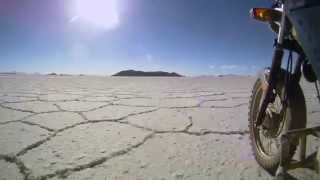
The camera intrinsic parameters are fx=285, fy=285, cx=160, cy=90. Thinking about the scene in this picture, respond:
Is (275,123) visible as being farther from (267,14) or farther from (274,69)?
(267,14)

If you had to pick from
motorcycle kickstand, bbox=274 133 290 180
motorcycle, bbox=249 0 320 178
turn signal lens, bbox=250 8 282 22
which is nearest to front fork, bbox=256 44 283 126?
motorcycle, bbox=249 0 320 178

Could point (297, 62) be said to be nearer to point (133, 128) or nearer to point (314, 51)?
point (314, 51)

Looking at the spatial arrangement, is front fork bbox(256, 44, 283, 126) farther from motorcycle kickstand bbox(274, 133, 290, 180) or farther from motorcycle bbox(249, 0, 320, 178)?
motorcycle kickstand bbox(274, 133, 290, 180)

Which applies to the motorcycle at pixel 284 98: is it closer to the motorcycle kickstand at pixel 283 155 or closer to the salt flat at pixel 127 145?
the motorcycle kickstand at pixel 283 155

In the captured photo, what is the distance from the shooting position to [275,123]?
137 centimetres

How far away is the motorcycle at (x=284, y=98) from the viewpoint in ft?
3.44

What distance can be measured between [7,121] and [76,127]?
0.71 meters

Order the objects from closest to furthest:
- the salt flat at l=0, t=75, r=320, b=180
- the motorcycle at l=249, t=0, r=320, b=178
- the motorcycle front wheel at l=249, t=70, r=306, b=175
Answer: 1. the motorcycle at l=249, t=0, r=320, b=178
2. the motorcycle front wheel at l=249, t=70, r=306, b=175
3. the salt flat at l=0, t=75, r=320, b=180

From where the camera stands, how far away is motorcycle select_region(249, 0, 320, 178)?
1048mm

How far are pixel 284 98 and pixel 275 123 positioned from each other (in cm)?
18

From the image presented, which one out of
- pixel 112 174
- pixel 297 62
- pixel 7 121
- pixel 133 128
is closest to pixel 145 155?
pixel 112 174

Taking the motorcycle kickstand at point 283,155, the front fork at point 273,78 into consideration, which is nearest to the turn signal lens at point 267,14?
the front fork at point 273,78

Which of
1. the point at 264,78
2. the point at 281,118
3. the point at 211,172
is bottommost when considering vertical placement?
the point at 211,172

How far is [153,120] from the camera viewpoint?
2.56 m
